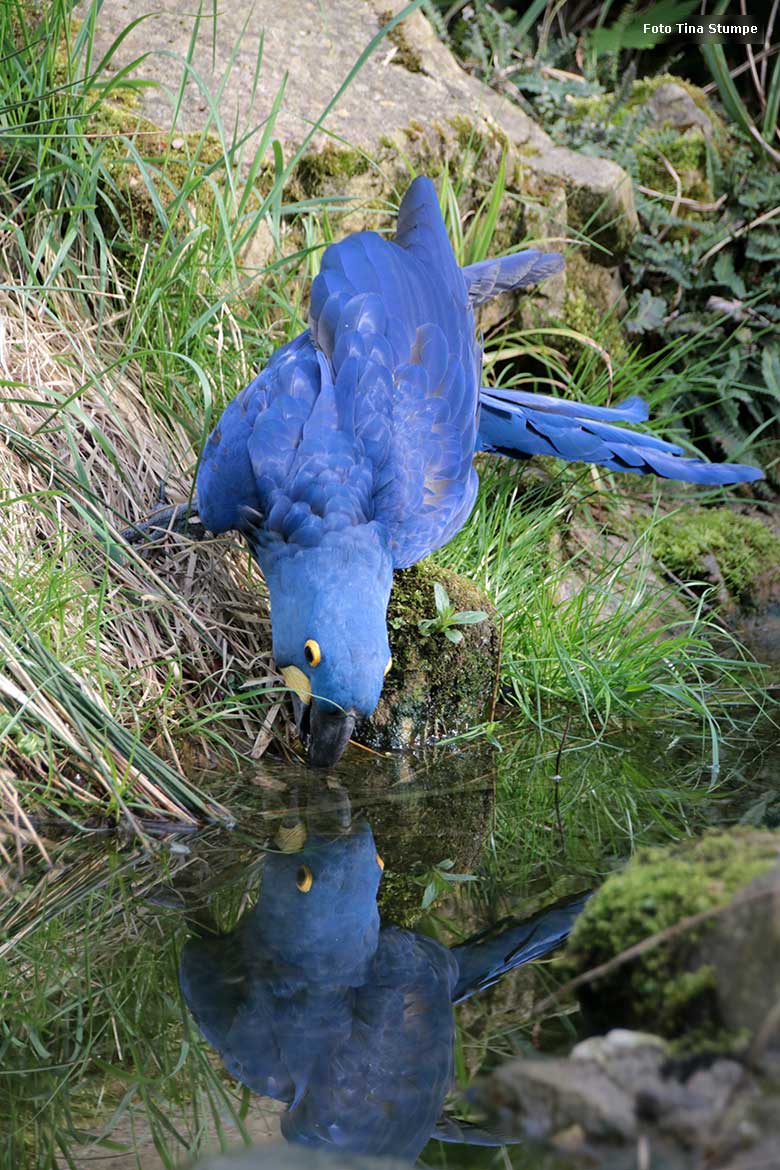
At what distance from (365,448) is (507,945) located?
5.16ft

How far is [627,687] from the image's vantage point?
12.5ft

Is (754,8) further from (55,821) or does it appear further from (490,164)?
(55,821)

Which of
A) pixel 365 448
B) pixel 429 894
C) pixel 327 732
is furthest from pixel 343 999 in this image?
pixel 365 448

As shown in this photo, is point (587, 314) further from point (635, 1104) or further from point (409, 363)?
point (635, 1104)

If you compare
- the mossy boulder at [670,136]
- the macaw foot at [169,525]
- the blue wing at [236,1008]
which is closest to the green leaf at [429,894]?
the blue wing at [236,1008]

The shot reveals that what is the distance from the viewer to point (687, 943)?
1.84 meters

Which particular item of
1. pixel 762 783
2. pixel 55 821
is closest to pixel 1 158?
pixel 55 821

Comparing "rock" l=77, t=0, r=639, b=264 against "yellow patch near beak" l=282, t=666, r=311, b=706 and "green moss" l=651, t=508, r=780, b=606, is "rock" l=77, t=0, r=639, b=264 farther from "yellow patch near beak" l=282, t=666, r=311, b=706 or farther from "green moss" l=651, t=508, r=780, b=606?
"yellow patch near beak" l=282, t=666, r=311, b=706

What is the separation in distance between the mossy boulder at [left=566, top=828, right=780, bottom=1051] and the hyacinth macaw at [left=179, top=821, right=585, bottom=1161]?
288mm

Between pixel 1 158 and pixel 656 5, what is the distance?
3947mm

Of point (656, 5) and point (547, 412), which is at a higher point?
point (656, 5)

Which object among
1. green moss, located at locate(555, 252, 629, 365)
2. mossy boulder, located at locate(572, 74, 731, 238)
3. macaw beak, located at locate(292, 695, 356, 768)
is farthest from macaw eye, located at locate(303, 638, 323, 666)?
mossy boulder, located at locate(572, 74, 731, 238)

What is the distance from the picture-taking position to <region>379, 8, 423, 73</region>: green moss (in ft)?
17.0

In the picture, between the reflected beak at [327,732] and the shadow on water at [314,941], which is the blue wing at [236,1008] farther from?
the reflected beak at [327,732]
